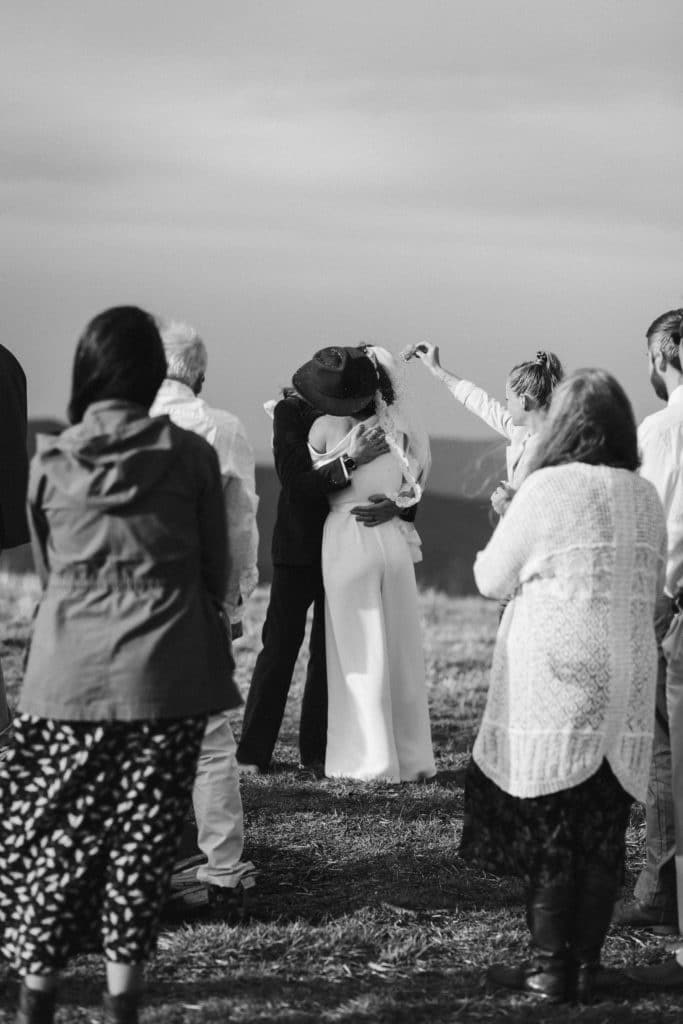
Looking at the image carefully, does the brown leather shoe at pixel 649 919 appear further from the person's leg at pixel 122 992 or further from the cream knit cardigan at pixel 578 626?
the person's leg at pixel 122 992

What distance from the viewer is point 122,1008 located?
3414mm

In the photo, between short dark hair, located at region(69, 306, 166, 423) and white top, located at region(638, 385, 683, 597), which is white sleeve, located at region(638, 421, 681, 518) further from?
short dark hair, located at region(69, 306, 166, 423)

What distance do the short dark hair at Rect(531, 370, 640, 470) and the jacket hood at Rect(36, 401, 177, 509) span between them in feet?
3.65

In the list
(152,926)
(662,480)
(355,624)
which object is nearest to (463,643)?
(355,624)

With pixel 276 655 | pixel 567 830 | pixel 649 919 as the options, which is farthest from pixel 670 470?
pixel 276 655

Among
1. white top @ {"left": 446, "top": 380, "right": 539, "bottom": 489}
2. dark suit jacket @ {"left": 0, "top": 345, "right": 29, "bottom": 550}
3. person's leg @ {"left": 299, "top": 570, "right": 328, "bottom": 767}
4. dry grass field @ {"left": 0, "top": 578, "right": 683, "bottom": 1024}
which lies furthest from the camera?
person's leg @ {"left": 299, "top": 570, "right": 328, "bottom": 767}

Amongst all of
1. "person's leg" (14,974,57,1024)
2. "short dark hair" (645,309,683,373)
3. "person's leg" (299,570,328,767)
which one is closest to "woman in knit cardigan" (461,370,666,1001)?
"short dark hair" (645,309,683,373)

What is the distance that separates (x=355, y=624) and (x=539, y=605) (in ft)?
9.71

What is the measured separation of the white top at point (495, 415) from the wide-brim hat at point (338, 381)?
0.68 m

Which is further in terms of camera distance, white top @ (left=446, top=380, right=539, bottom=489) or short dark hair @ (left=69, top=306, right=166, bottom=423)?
white top @ (left=446, top=380, right=539, bottom=489)

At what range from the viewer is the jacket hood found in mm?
3336

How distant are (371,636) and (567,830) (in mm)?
2955

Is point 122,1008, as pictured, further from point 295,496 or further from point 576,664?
point 295,496

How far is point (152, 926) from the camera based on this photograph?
11.3 feet
